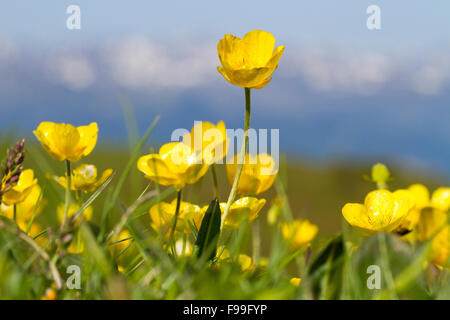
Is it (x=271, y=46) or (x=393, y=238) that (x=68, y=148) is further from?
(x=393, y=238)

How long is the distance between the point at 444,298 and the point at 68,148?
0.62 metres

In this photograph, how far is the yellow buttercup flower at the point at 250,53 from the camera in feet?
2.49

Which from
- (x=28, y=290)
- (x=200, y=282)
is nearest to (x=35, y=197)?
(x=28, y=290)

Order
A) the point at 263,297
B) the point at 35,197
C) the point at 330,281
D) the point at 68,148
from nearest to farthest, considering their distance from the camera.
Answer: the point at 263,297 → the point at 330,281 → the point at 68,148 → the point at 35,197

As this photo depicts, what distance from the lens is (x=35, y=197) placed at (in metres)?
1.06

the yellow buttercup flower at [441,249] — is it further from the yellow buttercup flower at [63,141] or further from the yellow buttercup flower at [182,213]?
the yellow buttercup flower at [63,141]

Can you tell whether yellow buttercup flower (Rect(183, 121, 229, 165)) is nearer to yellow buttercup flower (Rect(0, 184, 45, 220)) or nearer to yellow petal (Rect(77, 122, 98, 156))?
Result: yellow petal (Rect(77, 122, 98, 156))

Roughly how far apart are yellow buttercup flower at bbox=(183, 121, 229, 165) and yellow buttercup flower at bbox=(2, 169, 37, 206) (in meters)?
0.31

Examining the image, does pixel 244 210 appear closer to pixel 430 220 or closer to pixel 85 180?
pixel 85 180

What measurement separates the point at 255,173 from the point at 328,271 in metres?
0.22

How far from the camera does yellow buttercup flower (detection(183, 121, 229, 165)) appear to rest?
754 mm

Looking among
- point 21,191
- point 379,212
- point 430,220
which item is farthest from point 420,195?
point 21,191

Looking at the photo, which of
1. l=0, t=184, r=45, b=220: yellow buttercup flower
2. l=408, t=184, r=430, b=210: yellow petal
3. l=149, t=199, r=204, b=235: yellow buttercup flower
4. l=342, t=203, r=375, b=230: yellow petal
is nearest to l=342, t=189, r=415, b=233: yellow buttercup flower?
l=342, t=203, r=375, b=230: yellow petal

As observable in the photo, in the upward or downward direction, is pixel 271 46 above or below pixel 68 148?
above
